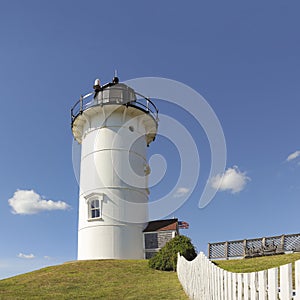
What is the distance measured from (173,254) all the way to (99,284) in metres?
4.41

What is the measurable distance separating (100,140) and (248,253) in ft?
39.3

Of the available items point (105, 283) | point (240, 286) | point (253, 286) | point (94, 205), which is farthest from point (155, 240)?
point (253, 286)

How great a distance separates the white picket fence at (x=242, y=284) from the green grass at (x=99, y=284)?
2.27m

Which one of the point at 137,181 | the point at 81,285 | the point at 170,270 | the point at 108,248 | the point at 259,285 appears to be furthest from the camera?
the point at 137,181

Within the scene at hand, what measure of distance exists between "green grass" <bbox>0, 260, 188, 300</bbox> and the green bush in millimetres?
483

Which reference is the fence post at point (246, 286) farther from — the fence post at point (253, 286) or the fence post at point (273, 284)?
the fence post at point (273, 284)

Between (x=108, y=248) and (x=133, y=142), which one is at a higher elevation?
(x=133, y=142)

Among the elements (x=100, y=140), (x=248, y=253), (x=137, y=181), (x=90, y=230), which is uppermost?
(x=100, y=140)

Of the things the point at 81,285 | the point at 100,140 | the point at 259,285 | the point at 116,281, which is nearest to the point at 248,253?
the point at 116,281

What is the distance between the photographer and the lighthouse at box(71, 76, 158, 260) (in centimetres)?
2375

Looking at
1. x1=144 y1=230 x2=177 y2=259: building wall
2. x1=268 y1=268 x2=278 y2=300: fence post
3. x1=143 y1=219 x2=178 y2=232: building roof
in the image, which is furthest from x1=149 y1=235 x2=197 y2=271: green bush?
x1=268 y1=268 x2=278 y2=300: fence post

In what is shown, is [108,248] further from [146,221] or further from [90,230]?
[146,221]

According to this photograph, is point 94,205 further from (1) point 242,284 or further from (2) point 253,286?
(2) point 253,286

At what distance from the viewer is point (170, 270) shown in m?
17.2
